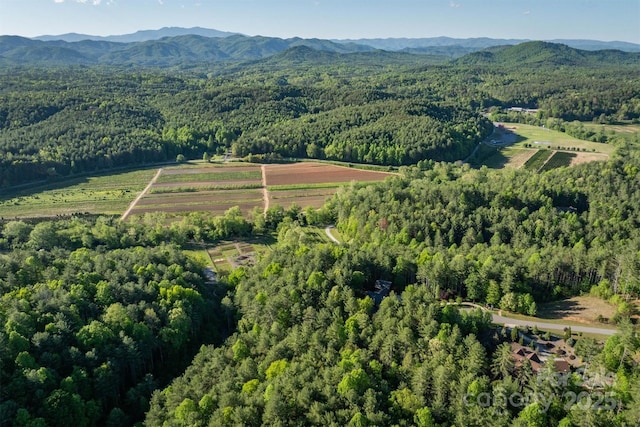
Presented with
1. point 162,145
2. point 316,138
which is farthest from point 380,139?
point 162,145

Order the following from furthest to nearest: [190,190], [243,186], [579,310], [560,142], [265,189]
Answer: [560,142] < [243,186] < [265,189] < [190,190] < [579,310]

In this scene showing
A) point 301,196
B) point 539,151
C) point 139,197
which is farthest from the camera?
point 539,151

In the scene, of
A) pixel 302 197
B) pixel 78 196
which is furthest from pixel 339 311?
pixel 78 196

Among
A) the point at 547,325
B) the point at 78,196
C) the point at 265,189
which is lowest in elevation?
the point at 547,325

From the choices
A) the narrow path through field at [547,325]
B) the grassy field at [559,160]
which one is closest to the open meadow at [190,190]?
the grassy field at [559,160]

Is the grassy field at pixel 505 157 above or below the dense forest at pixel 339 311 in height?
above

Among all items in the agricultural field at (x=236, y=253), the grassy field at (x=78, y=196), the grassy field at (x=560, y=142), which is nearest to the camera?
the agricultural field at (x=236, y=253)

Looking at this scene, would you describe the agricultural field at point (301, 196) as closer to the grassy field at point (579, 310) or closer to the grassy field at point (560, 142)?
the grassy field at point (579, 310)

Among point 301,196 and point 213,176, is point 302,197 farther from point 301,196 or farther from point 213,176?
point 213,176

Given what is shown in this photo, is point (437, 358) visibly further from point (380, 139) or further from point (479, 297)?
point (380, 139)
